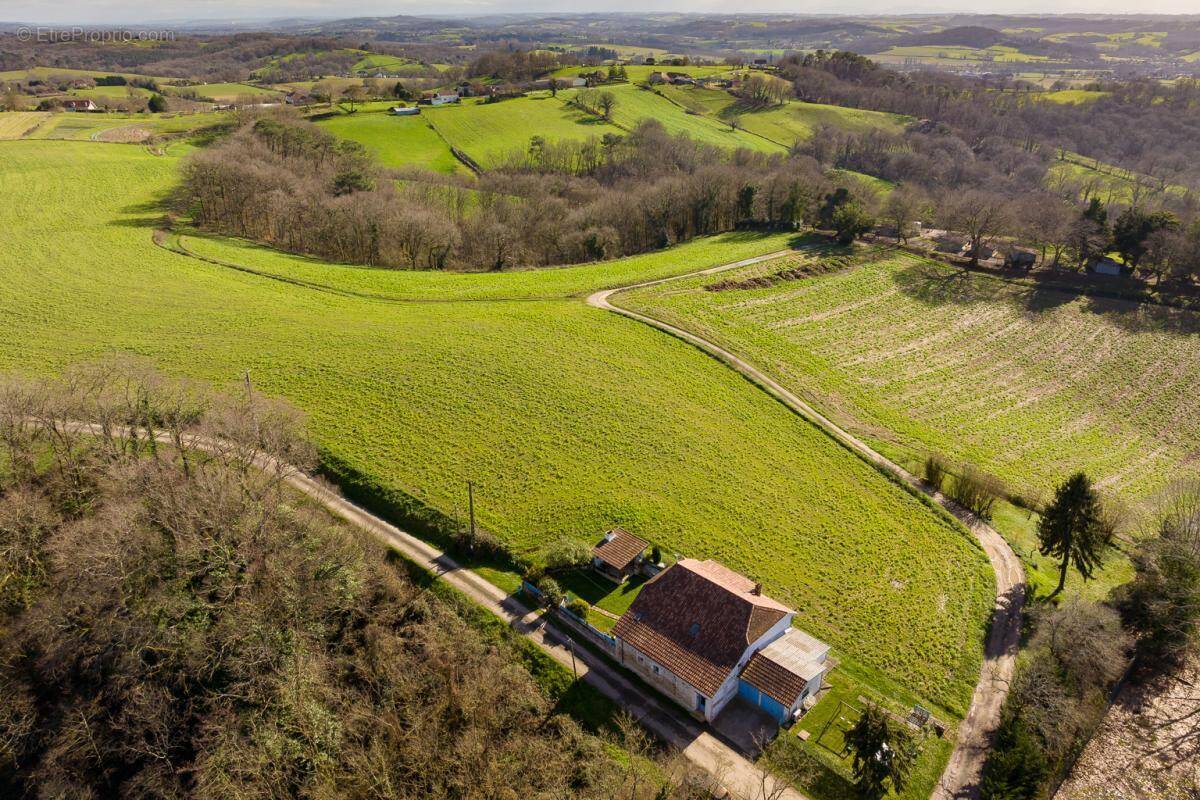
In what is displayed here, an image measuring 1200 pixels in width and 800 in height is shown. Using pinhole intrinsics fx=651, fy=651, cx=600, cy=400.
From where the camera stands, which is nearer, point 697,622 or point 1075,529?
point 697,622

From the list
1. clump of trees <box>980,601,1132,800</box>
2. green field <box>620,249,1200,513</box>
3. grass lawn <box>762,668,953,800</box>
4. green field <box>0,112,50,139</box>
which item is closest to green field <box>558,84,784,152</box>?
green field <box>620,249,1200,513</box>

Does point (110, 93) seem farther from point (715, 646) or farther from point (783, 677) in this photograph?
point (783, 677)

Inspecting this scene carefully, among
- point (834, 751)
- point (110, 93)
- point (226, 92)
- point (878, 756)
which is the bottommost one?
point (834, 751)

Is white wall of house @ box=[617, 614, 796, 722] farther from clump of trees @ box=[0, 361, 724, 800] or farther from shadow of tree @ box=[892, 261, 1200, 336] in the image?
shadow of tree @ box=[892, 261, 1200, 336]

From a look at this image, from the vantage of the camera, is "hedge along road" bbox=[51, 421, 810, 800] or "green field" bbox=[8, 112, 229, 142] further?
"green field" bbox=[8, 112, 229, 142]

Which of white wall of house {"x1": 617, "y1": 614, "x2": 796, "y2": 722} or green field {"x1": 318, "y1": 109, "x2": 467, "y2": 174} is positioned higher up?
green field {"x1": 318, "y1": 109, "x2": 467, "y2": 174}

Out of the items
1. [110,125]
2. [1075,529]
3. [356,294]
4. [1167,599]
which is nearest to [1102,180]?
[1075,529]
